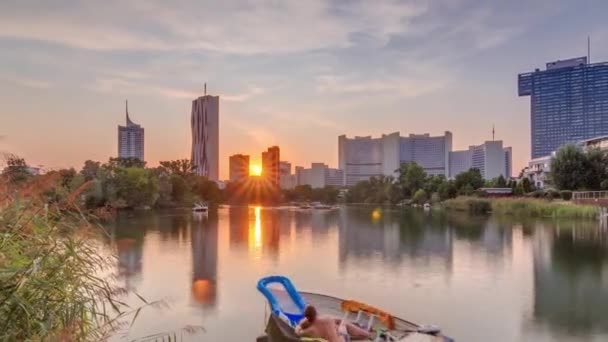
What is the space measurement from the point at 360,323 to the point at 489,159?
10423 cm

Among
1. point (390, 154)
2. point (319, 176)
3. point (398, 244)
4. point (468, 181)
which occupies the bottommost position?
point (398, 244)

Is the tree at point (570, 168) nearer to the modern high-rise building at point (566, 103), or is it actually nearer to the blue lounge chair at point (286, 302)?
the blue lounge chair at point (286, 302)

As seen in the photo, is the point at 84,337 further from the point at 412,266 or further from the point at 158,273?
the point at 412,266

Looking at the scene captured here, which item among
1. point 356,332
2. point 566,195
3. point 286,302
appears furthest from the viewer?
point 566,195

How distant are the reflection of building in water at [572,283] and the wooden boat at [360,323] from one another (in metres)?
3.16

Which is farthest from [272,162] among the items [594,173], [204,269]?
[204,269]

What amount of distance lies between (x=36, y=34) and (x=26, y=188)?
37.2 ft

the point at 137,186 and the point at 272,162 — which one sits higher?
the point at 272,162

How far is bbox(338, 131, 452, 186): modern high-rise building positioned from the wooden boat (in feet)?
382

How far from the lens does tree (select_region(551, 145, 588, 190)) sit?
127ft

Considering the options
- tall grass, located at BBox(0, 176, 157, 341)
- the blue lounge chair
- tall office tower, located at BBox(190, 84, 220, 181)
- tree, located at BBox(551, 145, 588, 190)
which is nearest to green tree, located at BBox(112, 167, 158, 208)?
tree, located at BBox(551, 145, 588, 190)

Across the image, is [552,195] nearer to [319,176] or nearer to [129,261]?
[129,261]

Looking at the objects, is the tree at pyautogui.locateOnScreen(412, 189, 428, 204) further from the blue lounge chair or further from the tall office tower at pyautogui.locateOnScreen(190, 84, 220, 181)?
the tall office tower at pyautogui.locateOnScreen(190, 84, 220, 181)

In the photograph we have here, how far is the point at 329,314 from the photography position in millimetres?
7152
